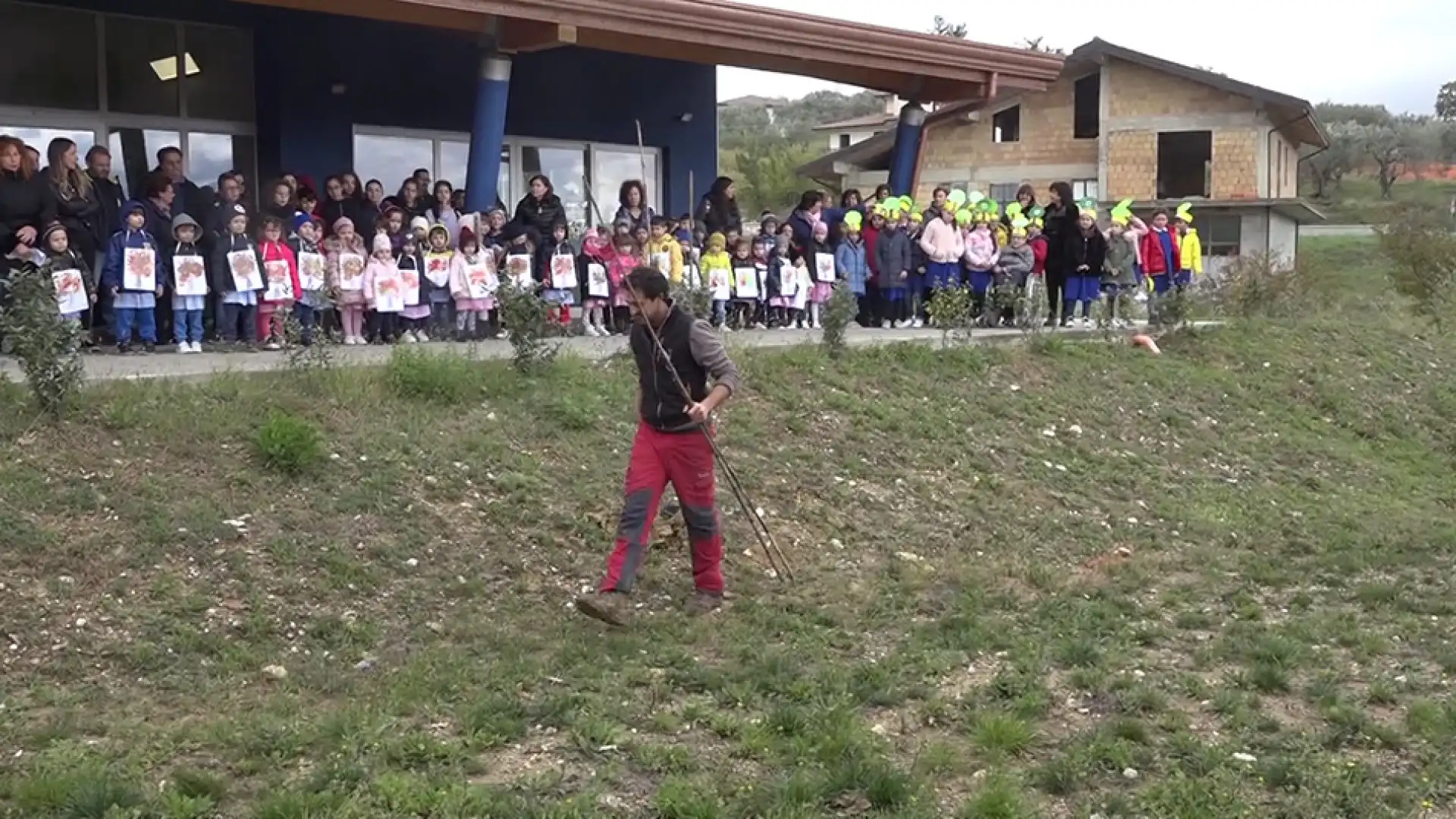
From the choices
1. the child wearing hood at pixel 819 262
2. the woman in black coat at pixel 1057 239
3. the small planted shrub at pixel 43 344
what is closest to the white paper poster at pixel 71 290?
the small planted shrub at pixel 43 344

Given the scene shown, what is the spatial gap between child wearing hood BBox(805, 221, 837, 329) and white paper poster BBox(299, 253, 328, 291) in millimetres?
5534

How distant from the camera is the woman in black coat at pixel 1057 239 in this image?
56.3ft

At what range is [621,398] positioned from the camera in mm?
10797

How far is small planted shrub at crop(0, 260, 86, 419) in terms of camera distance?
326 inches

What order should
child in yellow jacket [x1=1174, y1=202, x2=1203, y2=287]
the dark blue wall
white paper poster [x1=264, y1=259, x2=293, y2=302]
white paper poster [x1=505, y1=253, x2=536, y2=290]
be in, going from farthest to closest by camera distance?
1. child in yellow jacket [x1=1174, y1=202, x2=1203, y2=287]
2. the dark blue wall
3. white paper poster [x1=505, y1=253, x2=536, y2=290]
4. white paper poster [x1=264, y1=259, x2=293, y2=302]

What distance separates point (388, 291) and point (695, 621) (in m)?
6.38

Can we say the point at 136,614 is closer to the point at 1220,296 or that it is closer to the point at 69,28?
the point at 69,28

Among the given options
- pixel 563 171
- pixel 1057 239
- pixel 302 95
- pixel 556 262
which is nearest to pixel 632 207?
pixel 556 262

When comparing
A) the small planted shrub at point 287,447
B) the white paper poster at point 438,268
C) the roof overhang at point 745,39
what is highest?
the roof overhang at point 745,39

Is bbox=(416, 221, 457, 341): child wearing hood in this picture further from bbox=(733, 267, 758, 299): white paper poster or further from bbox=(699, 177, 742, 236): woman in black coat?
bbox=(699, 177, 742, 236): woman in black coat

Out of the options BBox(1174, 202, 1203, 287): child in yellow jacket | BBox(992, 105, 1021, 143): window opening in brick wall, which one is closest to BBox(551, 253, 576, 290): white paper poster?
BBox(1174, 202, 1203, 287): child in yellow jacket

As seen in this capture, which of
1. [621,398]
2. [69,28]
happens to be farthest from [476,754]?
[69,28]

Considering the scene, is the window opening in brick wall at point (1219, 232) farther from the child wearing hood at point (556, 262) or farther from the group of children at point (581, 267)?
the child wearing hood at point (556, 262)

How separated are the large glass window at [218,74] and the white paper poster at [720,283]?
216 inches
